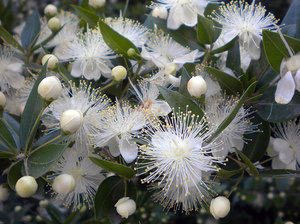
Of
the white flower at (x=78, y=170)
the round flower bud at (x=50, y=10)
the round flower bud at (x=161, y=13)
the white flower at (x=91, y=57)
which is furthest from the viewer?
the round flower bud at (x=50, y=10)

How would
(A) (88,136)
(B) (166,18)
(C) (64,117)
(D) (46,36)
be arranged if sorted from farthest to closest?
(D) (46,36) → (B) (166,18) → (A) (88,136) → (C) (64,117)

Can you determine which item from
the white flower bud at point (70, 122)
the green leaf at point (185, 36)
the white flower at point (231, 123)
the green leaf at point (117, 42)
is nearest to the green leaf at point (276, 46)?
the white flower at point (231, 123)

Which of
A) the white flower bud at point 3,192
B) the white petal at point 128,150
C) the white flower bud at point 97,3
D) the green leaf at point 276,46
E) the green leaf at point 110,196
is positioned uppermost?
the green leaf at point 276,46

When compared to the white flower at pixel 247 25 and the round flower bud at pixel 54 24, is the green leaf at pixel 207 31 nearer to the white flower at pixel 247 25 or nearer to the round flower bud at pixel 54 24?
the white flower at pixel 247 25

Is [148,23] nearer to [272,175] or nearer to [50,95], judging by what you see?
[50,95]

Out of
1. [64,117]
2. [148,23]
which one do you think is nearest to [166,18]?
[148,23]

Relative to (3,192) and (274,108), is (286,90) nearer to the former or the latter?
(274,108)
